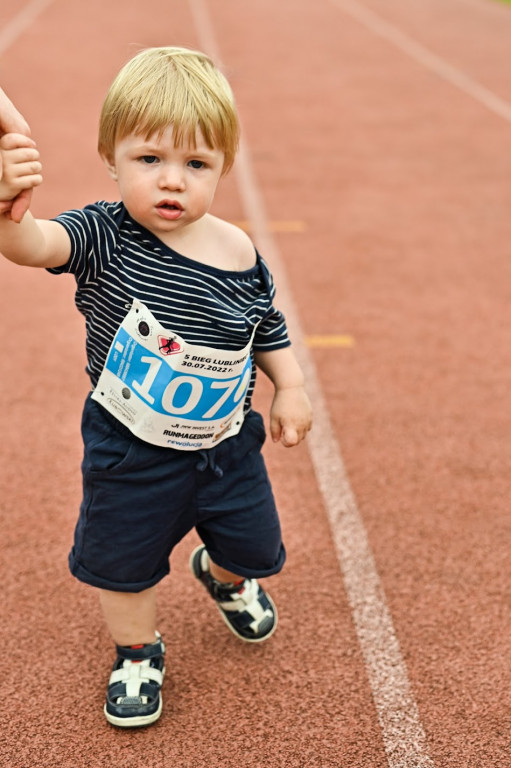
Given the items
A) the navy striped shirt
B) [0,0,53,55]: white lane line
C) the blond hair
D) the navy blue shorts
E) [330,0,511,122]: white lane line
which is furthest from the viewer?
[0,0,53,55]: white lane line

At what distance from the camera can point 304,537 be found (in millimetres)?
3260

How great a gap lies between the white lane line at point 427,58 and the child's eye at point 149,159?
9.74 metres

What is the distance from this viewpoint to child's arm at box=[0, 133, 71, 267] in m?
1.77

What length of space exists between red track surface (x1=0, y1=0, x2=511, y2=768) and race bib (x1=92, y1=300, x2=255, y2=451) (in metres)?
0.76

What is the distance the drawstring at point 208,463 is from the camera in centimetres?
231

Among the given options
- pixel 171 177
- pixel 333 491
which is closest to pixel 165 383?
pixel 171 177

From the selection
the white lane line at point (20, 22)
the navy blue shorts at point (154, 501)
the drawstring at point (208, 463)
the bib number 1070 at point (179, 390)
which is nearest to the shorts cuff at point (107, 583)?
the navy blue shorts at point (154, 501)

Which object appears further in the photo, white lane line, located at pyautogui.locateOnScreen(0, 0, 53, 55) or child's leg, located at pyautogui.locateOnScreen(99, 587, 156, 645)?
white lane line, located at pyautogui.locateOnScreen(0, 0, 53, 55)

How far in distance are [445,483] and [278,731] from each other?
1489mm

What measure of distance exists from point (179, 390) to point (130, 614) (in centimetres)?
67

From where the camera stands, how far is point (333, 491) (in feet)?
11.7

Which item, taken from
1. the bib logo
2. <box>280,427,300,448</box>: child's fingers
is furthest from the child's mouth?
<box>280,427,300,448</box>: child's fingers

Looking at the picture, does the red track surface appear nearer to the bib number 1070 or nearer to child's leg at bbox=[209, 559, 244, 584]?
child's leg at bbox=[209, 559, 244, 584]

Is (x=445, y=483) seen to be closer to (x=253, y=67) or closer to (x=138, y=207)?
(x=138, y=207)
